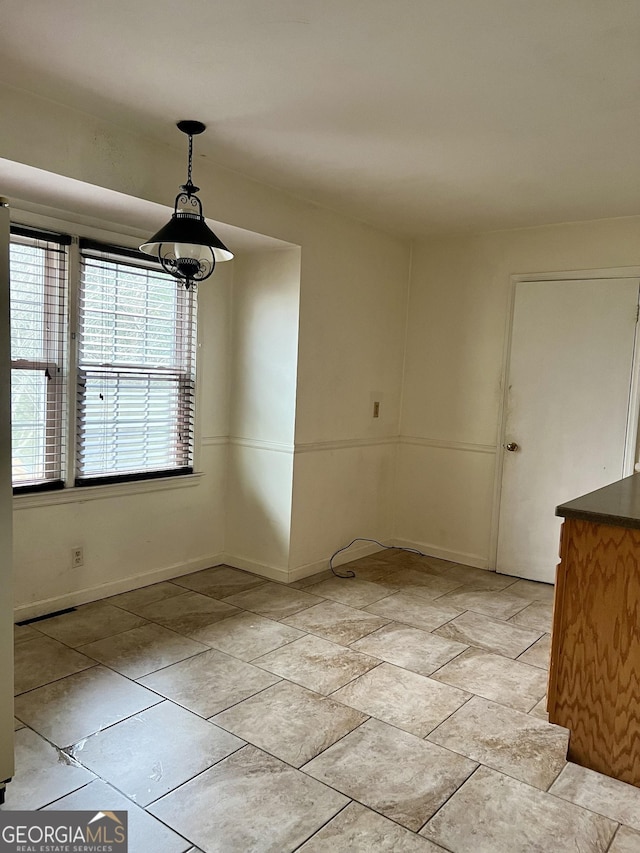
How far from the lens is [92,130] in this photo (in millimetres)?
2730

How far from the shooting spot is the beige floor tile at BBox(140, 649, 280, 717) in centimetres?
252

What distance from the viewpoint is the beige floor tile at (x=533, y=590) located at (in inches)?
155

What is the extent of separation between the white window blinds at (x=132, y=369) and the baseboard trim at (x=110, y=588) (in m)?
0.61

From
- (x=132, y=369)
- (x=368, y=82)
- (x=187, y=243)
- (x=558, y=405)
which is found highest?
(x=368, y=82)

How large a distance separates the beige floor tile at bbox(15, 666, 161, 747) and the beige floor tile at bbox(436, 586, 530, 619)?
1.91 m

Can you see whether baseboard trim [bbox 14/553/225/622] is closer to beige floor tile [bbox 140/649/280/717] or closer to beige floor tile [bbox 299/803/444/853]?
beige floor tile [bbox 140/649/280/717]

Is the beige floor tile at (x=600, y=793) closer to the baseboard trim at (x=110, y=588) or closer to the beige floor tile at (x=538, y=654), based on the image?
the beige floor tile at (x=538, y=654)

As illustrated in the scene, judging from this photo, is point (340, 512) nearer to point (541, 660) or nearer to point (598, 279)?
point (541, 660)

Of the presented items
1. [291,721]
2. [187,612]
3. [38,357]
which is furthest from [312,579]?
[38,357]

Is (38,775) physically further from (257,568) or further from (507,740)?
(257,568)

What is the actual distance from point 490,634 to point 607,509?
1.40 meters

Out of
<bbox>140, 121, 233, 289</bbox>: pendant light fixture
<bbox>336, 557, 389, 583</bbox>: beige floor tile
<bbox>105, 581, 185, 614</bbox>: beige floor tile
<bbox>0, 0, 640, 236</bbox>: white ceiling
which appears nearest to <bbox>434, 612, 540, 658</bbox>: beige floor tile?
<bbox>336, 557, 389, 583</bbox>: beige floor tile

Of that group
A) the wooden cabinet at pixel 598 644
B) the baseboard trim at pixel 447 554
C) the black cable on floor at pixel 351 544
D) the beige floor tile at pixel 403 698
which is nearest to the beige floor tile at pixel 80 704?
the beige floor tile at pixel 403 698

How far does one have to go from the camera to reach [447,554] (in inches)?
184
